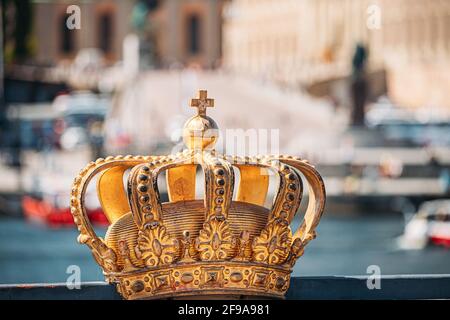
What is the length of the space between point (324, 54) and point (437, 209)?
33688mm

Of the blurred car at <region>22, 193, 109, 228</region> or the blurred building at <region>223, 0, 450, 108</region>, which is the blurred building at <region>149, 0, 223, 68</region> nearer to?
the blurred building at <region>223, 0, 450, 108</region>

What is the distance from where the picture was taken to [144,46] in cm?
5406

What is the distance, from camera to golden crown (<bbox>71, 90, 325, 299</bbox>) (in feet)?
13.1

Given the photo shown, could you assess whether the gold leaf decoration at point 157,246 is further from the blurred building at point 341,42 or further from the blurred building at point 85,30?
the blurred building at point 85,30

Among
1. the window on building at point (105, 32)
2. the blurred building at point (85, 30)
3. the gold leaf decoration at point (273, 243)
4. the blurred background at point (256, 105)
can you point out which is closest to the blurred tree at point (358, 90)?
the blurred background at point (256, 105)

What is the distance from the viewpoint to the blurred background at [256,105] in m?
24.6

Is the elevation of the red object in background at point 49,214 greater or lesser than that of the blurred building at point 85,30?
lesser

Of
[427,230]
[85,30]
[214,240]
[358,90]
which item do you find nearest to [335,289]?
[214,240]

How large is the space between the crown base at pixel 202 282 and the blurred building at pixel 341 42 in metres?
44.6

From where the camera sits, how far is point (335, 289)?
4.16 m

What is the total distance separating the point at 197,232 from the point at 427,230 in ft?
68.2

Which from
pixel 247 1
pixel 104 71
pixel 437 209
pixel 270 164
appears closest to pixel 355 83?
pixel 437 209
